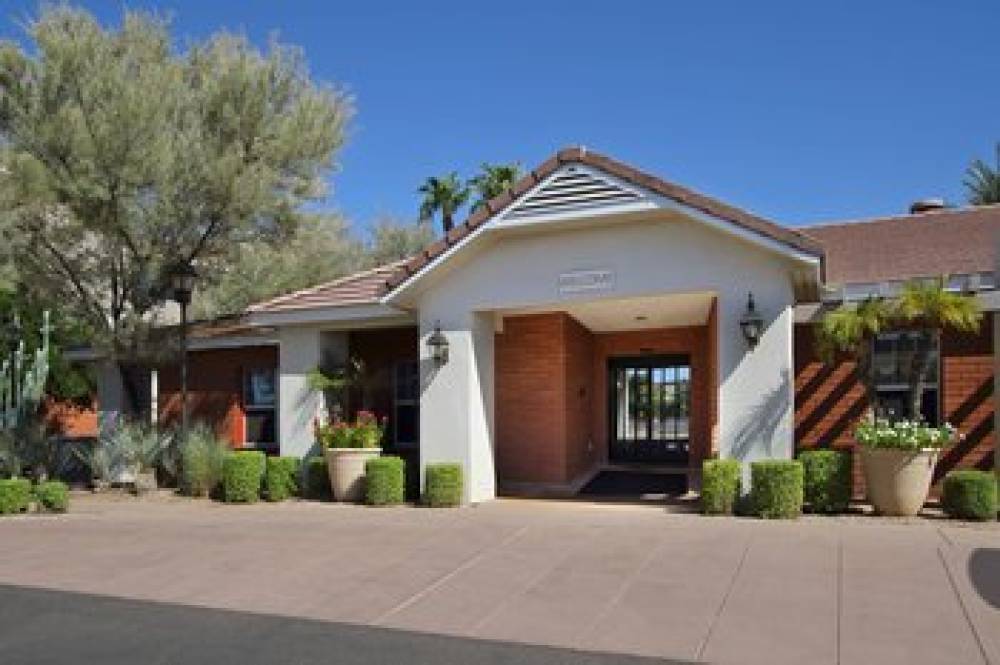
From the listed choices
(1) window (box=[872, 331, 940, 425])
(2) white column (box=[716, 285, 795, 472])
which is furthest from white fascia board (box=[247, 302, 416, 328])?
(1) window (box=[872, 331, 940, 425])

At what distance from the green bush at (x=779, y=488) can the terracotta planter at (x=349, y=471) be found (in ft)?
19.6

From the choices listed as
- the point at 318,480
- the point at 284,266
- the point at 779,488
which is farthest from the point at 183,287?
the point at 284,266

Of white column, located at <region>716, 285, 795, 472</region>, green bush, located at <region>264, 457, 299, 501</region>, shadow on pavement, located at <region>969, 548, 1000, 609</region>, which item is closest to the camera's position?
shadow on pavement, located at <region>969, 548, 1000, 609</region>

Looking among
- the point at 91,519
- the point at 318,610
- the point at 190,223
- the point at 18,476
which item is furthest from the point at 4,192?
the point at 318,610

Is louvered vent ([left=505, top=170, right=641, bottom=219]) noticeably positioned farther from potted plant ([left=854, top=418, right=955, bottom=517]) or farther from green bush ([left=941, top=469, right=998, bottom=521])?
green bush ([left=941, top=469, right=998, bottom=521])

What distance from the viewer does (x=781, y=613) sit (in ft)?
21.6

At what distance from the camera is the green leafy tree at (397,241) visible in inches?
1499

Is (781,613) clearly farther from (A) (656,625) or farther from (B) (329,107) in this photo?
(B) (329,107)

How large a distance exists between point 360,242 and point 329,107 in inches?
913

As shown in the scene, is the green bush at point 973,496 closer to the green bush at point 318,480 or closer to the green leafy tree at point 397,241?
the green bush at point 318,480

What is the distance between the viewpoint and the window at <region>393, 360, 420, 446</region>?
16234 millimetres

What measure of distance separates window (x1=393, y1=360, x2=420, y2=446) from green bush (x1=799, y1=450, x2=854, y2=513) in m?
7.66

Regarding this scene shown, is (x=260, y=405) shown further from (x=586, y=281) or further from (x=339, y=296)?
(x=586, y=281)

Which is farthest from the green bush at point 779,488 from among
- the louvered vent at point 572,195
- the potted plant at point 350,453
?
the potted plant at point 350,453
